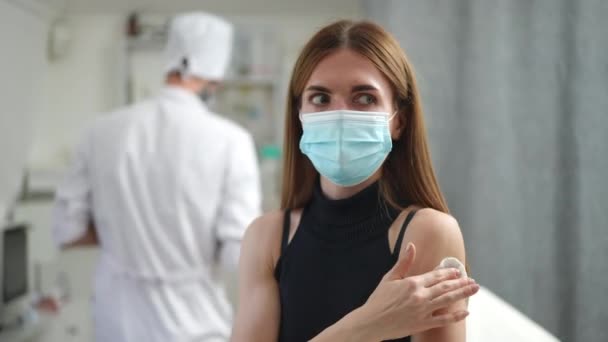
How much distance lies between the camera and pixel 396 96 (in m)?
0.77

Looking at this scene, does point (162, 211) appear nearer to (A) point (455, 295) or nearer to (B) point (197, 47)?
(B) point (197, 47)

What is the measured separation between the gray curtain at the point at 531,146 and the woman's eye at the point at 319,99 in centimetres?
54

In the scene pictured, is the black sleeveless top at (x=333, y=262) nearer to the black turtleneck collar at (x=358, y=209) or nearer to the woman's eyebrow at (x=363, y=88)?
the black turtleneck collar at (x=358, y=209)

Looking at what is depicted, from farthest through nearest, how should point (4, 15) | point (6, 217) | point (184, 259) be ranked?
point (6, 217), point (4, 15), point (184, 259)

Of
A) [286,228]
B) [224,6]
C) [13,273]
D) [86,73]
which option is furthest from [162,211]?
[86,73]

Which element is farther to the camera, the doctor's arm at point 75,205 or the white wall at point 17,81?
the white wall at point 17,81

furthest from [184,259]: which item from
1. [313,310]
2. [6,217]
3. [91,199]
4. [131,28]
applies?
[131,28]

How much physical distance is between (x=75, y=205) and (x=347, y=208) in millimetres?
1193

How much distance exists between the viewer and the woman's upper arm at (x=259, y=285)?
82 cm

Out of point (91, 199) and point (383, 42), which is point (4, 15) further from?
point (383, 42)

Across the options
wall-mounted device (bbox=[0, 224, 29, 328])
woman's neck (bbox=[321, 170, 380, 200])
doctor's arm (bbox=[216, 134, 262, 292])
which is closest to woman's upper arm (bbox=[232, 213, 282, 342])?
woman's neck (bbox=[321, 170, 380, 200])

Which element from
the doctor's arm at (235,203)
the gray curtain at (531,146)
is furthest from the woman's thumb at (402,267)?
the doctor's arm at (235,203)

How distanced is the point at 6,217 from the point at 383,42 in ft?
9.23

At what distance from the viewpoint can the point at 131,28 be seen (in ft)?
10.8
